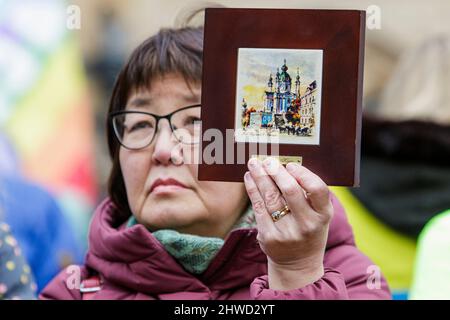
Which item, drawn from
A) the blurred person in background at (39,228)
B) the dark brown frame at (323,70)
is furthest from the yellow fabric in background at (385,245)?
the dark brown frame at (323,70)

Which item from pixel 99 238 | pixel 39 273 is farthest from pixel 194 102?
pixel 39 273

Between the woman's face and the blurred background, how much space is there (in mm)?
212

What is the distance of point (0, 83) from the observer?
371cm

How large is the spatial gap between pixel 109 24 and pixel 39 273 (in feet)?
9.42

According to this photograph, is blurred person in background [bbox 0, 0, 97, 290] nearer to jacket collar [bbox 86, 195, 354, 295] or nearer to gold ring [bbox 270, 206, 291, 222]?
jacket collar [bbox 86, 195, 354, 295]

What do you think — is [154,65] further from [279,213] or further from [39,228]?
[39,228]

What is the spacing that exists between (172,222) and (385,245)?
1.39m

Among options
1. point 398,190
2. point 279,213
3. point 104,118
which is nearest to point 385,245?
Result: point 398,190

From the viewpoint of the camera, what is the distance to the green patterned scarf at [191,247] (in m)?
1.76

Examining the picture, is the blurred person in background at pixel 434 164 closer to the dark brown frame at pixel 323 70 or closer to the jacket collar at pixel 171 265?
the jacket collar at pixel 171 265

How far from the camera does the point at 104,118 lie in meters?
3.01

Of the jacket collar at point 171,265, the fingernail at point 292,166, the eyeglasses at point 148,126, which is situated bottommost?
the jacket collar at point 171,265
